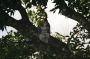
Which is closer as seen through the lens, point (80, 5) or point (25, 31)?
point (25, 31)

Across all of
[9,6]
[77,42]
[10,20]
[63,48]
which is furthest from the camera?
[77,42]

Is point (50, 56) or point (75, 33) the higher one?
point (75, 33)

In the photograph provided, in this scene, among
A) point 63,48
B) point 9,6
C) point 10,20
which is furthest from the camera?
point 63,48

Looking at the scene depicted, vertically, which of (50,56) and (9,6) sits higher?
(9,6)

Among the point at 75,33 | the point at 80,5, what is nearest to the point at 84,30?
the point at 75,33

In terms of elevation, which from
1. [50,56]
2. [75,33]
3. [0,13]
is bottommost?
[50,56]

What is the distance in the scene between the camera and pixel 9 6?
8.87 metres

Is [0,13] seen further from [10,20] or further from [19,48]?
[19,48]

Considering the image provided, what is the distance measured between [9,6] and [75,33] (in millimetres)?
4715

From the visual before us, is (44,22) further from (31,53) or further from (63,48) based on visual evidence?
(31,53)

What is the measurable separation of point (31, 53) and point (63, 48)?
204cm

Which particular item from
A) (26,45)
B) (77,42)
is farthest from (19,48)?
(77,42)

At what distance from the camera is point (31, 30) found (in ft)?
35.0

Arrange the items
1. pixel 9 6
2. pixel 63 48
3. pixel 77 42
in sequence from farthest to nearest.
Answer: pixel 77 42
pixel 63 48
pixel 9 6
